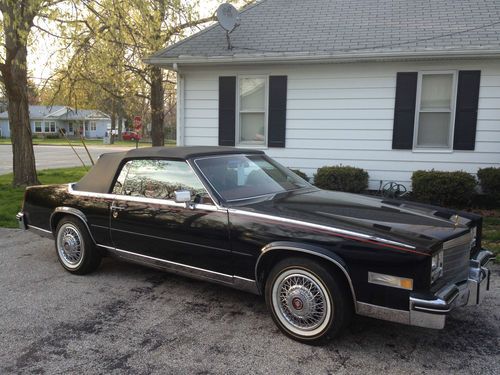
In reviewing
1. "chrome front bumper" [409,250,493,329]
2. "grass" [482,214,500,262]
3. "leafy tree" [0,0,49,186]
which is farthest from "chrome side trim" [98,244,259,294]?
"leafy tree" [0,0,49,186]

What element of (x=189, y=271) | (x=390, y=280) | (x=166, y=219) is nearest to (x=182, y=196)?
(x=166, y=219)

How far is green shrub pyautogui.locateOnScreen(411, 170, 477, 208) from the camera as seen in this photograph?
26.6ft

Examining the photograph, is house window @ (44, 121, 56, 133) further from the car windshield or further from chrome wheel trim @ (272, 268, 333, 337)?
chrome wheel trim @ (272, 268, 333, 337)

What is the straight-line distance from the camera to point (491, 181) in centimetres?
805

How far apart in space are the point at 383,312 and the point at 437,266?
0.51 m

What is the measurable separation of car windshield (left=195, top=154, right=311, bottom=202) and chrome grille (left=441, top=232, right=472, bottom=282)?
5.58ft

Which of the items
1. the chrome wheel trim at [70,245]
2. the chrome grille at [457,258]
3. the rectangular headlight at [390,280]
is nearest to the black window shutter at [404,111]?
the chrome grille at [457,258]

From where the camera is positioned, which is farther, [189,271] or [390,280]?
[189,271]

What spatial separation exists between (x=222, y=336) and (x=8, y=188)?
985 cm

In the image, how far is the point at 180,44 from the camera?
10.0m

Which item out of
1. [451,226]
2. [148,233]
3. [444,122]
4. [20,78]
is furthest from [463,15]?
[20,78]

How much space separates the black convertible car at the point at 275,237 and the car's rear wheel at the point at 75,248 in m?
0.01

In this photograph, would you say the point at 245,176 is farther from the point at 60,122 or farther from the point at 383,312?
the point at 60,122

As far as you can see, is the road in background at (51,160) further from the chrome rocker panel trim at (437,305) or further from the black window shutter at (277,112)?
the chrome rocker panel trim at (437,305)
